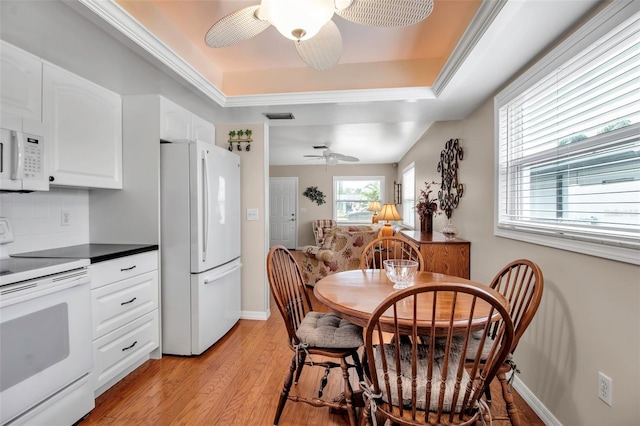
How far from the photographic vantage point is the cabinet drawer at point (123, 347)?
186 centimetres

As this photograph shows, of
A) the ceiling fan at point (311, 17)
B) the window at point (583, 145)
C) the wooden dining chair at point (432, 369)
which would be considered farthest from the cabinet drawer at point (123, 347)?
the window at point (583, 145)

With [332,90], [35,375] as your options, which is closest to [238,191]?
[332,90]

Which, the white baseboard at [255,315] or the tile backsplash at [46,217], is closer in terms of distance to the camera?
the tile backsplash at [46,217]

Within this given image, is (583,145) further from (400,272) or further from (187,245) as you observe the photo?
(187,245)

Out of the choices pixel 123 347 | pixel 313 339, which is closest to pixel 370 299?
pixel 313 339

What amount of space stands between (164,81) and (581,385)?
131 inches

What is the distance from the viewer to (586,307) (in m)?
1.47

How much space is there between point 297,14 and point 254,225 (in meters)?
2.37

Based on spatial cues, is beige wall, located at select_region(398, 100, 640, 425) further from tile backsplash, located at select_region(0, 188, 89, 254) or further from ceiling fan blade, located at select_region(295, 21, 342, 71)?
tile backsplash, located at select_region(0, 188, 89, 254)

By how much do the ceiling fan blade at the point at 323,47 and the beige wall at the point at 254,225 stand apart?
64.5 inches

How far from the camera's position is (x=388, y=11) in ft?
4.29

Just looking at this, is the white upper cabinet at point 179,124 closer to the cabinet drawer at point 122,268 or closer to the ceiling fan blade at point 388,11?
the cabinet drawer at point 122,268

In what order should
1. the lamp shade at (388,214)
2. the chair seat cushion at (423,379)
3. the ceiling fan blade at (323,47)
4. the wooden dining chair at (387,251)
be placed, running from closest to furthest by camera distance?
1. the chair seat cushion at (423,379)
2. the ceiling fan blade at (323,47)
3. the wooden dining chair at (387,251)
4. the lamp shade at (388,214)

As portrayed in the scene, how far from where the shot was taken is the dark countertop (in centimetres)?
184
